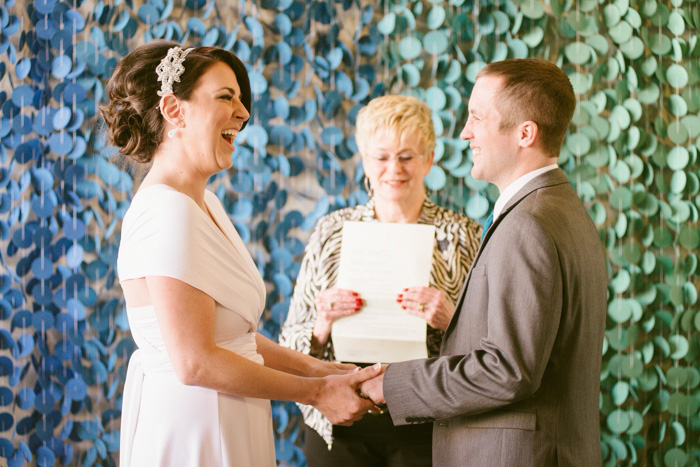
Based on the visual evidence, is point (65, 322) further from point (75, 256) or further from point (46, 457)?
point (46, 457)

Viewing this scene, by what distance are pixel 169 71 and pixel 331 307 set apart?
106 centimetres

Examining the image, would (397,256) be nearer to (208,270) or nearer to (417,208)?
(417,208)

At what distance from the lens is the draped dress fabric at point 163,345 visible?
1.56 metres

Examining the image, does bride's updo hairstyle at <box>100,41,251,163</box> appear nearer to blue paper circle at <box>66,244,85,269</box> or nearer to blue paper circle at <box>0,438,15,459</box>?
blue paper circle at <box>66,244,85,269</box>

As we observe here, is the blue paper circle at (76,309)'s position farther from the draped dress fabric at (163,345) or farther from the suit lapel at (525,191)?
the suit lapel at (525,191)

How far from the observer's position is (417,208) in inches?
100.0

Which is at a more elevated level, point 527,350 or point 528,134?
point 528,134

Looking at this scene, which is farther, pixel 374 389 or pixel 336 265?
pixel 336 265

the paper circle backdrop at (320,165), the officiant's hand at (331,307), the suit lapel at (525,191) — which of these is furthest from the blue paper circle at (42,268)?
the suit lapel at (525,191)

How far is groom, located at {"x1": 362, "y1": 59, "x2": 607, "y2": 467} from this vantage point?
1546 mm

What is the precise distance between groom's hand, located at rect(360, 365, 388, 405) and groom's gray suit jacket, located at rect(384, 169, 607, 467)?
0.18 m

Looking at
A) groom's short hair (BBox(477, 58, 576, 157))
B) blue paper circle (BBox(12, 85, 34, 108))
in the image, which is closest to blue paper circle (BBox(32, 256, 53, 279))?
blue paper circle (BBox(12, 85, 34, 108))

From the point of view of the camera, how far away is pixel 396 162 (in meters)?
2.47

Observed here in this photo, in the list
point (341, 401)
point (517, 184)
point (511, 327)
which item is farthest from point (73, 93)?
point (511, 327)
